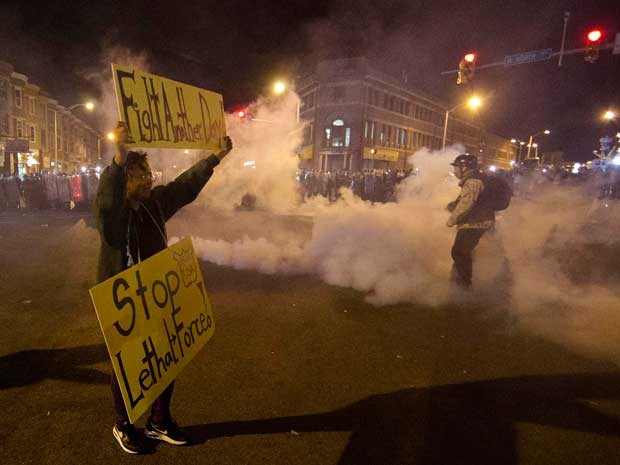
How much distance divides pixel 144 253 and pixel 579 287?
6486mm

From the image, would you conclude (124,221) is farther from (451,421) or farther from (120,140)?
(451,421)

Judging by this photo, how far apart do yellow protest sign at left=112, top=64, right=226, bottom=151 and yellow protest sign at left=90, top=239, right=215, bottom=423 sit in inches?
26.0

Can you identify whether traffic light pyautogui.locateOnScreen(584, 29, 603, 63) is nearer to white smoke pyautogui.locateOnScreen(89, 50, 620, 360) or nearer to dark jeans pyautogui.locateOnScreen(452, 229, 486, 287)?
white smoke pyautogui.locateOnScreen(89, 50, 620, 360)

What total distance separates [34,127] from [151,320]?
44.1m

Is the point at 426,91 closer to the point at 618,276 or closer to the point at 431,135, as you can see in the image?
the point at 431,135

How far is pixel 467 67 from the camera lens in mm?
12367

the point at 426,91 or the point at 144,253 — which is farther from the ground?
the point at 426,91

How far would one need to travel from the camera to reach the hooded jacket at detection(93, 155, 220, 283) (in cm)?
228

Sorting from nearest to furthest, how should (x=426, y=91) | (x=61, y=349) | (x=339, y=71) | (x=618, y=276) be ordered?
1. (x=61, y=349)
2. (x=618, y=276)
3. (x=339, y=71)
4. (x=426, y=91)

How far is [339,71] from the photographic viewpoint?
137 ft

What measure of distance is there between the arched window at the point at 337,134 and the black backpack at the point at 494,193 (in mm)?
39948

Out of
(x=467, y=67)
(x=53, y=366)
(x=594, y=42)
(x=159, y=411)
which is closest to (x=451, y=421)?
(x=159, y=411)

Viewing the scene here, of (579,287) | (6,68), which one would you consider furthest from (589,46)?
(6,68)

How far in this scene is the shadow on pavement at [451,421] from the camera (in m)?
2.54
